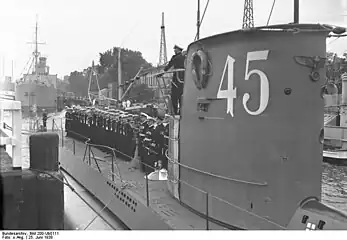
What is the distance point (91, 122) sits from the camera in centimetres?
875

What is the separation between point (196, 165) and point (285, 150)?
87 cm

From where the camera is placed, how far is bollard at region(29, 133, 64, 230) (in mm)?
3242

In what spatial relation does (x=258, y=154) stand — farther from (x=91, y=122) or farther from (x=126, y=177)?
(x=91, y=122)

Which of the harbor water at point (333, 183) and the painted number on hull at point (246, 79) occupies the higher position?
the painted number on hull at point (246, 79)

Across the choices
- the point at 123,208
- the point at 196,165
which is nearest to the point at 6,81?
the point at 123,208

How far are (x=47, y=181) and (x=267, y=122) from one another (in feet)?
5.95

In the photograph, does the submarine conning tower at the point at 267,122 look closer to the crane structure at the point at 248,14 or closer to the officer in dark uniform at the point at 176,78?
the crane structure at the point at 248,14

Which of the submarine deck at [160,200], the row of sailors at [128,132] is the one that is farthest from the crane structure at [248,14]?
the submarine deck at [160,200]

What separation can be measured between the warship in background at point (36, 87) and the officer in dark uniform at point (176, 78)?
6.91 feet

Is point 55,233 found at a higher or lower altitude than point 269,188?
lower

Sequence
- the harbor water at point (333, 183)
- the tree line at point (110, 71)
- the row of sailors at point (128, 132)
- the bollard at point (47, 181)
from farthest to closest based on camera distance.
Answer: the tree line at point (110, 71)
the harbor water at point (333, 183)
the row of sailors at point (128, 132)
the bollard at point (47, 181)

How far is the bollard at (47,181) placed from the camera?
3.24 m

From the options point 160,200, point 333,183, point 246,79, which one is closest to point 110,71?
point 333,183

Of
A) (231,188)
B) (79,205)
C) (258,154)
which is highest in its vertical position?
(258,154)
